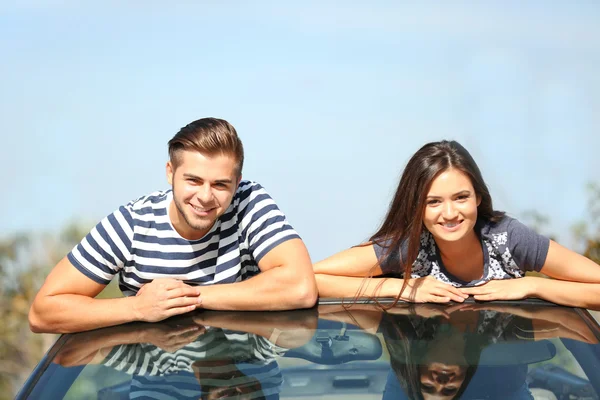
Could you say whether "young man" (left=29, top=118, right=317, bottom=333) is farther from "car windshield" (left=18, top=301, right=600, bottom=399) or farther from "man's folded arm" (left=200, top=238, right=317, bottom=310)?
"car windshield" (left=18, top=301, right=600, bottom=399)

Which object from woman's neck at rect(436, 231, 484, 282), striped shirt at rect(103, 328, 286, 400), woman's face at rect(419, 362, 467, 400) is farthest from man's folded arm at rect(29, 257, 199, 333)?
woman's neck at rect(436, 231, 484, 282)

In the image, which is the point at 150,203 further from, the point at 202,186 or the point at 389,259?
the point at 389,259

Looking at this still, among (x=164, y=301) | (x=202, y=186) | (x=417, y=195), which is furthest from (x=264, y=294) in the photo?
(x=417, y=195)

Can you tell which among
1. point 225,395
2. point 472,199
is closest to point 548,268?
point 472,199

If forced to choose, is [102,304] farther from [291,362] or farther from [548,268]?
[548,268]

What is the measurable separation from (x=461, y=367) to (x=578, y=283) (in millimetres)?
979

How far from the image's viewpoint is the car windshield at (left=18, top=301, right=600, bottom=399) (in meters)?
2.11

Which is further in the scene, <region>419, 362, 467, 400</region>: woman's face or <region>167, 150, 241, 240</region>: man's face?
<region>167, 150, 241, 240</region>: man's face

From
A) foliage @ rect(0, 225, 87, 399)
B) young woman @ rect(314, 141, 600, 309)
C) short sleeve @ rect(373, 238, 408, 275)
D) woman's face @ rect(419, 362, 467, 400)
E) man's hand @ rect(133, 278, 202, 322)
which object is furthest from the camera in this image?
foliage @ rect(0, 225, 87, 399)

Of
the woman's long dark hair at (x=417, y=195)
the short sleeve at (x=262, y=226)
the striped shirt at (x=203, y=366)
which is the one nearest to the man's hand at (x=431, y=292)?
the woman's long dark hair at (x=417, y=195)

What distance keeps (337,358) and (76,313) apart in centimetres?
93

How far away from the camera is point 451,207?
313 cm

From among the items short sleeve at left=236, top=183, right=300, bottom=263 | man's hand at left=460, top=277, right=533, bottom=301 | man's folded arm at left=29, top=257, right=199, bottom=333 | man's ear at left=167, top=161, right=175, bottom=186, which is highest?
man's ear at left=167, top=161, right=175, bottom=186

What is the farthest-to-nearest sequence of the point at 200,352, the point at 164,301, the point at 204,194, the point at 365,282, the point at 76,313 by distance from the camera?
the point at 365,282, the point at 204,194, the point at 76,313, the point at 164,301, the point at 200,352
